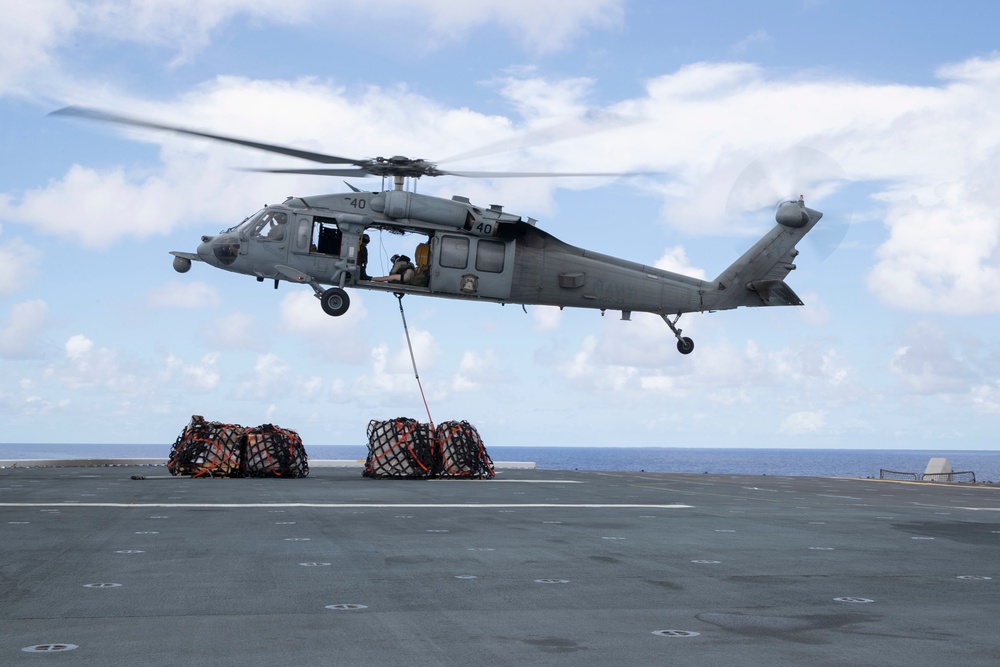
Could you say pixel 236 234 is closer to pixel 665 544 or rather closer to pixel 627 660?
pixel 665 544

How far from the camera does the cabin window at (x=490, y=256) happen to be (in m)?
28.3

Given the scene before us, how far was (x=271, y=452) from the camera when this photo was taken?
84.2ft

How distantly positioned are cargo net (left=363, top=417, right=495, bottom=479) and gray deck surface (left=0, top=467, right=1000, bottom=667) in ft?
35.2

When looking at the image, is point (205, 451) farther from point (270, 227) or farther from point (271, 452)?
point (270, 227)

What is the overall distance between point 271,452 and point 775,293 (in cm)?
1798

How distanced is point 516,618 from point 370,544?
4.07 metres

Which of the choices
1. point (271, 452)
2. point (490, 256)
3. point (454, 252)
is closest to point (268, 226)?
point (454, 252)

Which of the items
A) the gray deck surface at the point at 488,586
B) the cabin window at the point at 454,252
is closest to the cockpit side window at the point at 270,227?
the cabin window at the point at 454,252

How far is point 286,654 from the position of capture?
17.4 feet

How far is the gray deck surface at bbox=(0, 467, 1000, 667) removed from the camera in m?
5.49

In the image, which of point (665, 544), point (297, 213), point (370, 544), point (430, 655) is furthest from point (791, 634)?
point (297, 213)

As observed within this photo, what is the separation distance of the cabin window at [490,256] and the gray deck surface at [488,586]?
46.7ft

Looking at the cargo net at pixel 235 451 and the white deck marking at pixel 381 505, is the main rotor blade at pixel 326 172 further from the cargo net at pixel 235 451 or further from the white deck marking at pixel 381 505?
the white deck marking at pixel 381 505

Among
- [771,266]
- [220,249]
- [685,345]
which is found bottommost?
[685,345]
